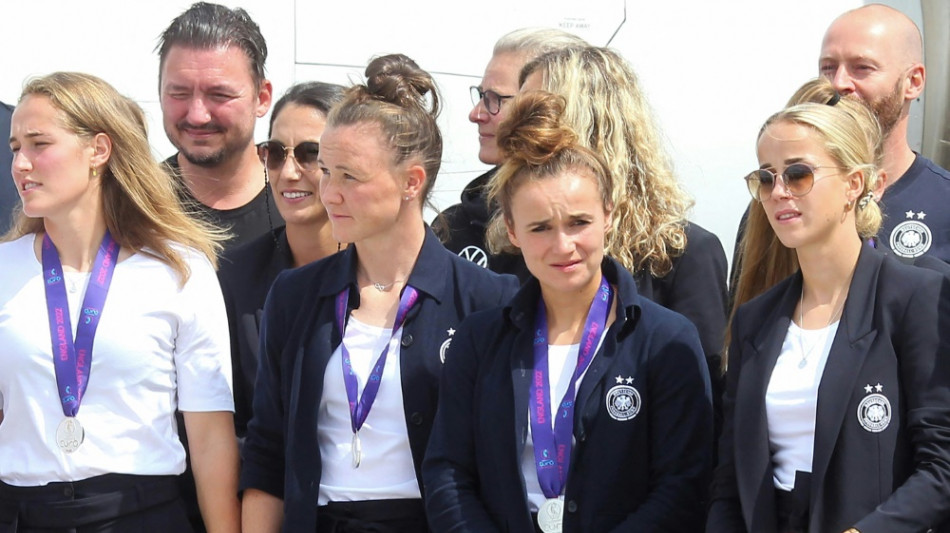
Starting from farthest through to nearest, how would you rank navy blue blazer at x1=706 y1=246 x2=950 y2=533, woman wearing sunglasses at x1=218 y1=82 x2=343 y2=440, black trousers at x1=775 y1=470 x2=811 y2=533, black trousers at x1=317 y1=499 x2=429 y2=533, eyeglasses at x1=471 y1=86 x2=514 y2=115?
eyeglasses at x1=471 y1=86 x2=514 y2=115 → woman wearing sunglasses at x1=218 y1=82 x2=343 y2=440 → black trousers at x1=317 y1=499 x2=429 y2=533 → black trousers at x1=775 y1=470 x2=811 y2=533 → navy blue blazer at x1=706 y1=246 x2=950 y2=533

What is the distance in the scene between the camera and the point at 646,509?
2.79 metres

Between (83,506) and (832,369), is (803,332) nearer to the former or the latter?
(832,369)

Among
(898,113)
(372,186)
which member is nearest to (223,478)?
(372,186)

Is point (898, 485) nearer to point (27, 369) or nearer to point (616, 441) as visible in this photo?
point (616, 441)

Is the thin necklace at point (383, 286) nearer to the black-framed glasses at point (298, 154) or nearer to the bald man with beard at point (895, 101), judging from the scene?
the black-framed glasses at point (298, 154)

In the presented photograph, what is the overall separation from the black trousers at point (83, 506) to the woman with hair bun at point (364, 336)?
11.3 inches

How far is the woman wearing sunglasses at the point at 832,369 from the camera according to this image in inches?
102

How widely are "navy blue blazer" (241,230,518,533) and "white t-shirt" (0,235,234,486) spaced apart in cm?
19

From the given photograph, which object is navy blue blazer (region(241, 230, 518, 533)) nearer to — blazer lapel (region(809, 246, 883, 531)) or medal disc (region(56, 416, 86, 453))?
medal disc (region(56, 416, 86, 453))

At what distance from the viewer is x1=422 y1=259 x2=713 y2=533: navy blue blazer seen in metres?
2.81

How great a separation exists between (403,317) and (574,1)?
10.4 feet

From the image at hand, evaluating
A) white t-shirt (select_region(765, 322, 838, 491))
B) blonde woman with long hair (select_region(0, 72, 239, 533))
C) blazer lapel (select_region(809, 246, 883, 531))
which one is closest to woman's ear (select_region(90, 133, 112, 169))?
blonde woman with long hair (select_region(0, 72, 239, 533))

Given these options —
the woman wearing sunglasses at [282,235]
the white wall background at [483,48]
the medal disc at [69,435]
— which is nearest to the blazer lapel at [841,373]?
the woman wearing sunglasses at [282,235]

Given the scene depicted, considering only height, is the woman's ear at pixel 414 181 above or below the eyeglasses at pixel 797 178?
below
